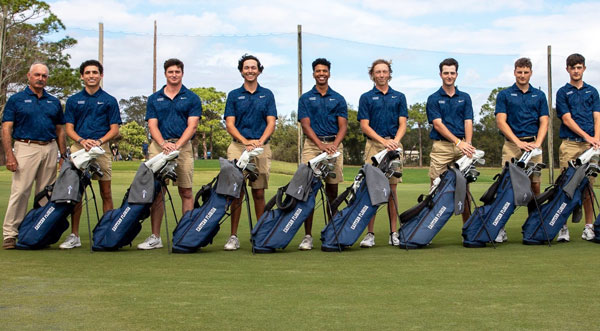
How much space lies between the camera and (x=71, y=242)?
6.51 m

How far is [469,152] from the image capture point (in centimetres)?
659

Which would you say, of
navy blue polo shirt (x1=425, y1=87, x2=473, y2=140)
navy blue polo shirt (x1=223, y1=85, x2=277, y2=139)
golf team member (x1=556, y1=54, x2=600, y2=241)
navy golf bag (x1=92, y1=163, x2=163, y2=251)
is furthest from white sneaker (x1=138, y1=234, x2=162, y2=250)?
golf team member (x1=556, y1=54, x2=600, y2=241)

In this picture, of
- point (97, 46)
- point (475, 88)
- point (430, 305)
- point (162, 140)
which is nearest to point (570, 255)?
point (430, 305)

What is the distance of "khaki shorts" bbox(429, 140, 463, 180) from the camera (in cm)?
703

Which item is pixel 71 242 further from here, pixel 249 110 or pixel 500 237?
pixel 500 237

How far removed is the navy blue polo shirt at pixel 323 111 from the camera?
675 centimetres

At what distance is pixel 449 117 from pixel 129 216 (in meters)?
3.21

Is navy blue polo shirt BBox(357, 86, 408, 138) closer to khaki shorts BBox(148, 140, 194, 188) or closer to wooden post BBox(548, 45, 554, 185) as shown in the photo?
khaki shorts BBox(148, 140, 194, 188)

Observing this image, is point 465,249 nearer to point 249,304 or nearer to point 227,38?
point 249,304

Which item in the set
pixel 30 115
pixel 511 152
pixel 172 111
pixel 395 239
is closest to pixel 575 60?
pixel 511 152

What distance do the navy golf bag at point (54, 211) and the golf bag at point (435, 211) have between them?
2.94 m

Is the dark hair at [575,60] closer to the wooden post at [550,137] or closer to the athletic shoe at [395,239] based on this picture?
the athletic shoe at [395,239]

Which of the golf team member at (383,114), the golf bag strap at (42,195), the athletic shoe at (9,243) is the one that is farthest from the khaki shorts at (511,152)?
the athletic shoe at (9,243)

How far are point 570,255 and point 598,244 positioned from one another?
36.0 inches
